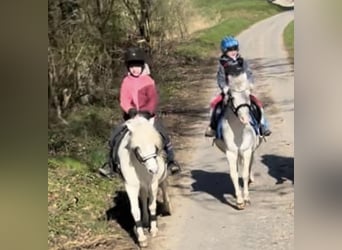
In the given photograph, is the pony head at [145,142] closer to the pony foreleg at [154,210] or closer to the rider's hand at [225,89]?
the pony foreleg at [154,210]

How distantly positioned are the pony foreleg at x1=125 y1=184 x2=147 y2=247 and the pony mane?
147 mm

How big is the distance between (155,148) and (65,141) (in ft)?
1.01

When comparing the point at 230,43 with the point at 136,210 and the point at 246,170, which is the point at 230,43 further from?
the point at 136,210

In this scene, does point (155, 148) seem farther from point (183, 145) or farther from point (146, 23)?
point (146, 23)

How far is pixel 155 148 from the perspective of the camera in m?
2.25

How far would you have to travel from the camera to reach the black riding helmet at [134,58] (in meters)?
2.31

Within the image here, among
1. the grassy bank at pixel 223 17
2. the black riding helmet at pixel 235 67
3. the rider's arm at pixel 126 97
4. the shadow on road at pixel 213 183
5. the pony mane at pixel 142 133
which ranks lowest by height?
the shadow on road at pixel 213 183

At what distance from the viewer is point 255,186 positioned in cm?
231

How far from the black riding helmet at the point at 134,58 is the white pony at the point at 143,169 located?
0.55ft

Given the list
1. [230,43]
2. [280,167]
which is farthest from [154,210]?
[230,43]

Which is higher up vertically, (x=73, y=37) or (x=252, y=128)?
(x=73, y=37)

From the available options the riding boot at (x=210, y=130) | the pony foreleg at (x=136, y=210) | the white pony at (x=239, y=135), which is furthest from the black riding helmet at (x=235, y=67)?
the pony foreleg at (x=136, y=210)
